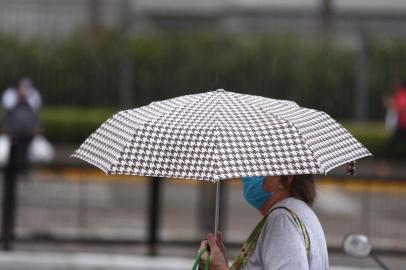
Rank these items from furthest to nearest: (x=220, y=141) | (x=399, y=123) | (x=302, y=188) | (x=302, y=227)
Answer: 1. (x=399, y=123)
2. (x=302, y=188)
3. (x=302, y=227)
4. (x=220, y=141)

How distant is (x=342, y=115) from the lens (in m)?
21.1

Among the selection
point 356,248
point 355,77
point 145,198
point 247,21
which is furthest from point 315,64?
point 356,248

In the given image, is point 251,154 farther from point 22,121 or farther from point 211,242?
point 22,121

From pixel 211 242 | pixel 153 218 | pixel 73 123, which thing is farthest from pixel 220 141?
pixel 73 123

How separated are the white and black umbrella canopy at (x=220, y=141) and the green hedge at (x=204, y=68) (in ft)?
55.5

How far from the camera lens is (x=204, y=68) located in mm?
21812

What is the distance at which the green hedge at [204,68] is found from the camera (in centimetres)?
2119

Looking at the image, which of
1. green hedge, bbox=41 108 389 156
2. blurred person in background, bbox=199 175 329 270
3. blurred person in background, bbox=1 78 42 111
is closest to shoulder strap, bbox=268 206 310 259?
blurred person in background, bbox=199 175 329 270

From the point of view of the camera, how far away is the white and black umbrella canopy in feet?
12.3

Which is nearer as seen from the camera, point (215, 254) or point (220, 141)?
point (220, 141)

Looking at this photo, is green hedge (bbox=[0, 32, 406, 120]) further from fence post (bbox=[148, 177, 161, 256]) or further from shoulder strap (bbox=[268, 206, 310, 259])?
shoulder strap (bbox=[268, 206, 310, 259])

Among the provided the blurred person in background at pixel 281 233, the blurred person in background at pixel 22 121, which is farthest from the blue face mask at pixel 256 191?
the blurred person in background at pixel 22 121

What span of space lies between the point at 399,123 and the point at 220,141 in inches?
576

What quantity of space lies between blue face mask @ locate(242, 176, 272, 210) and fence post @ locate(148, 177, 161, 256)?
5065mm
